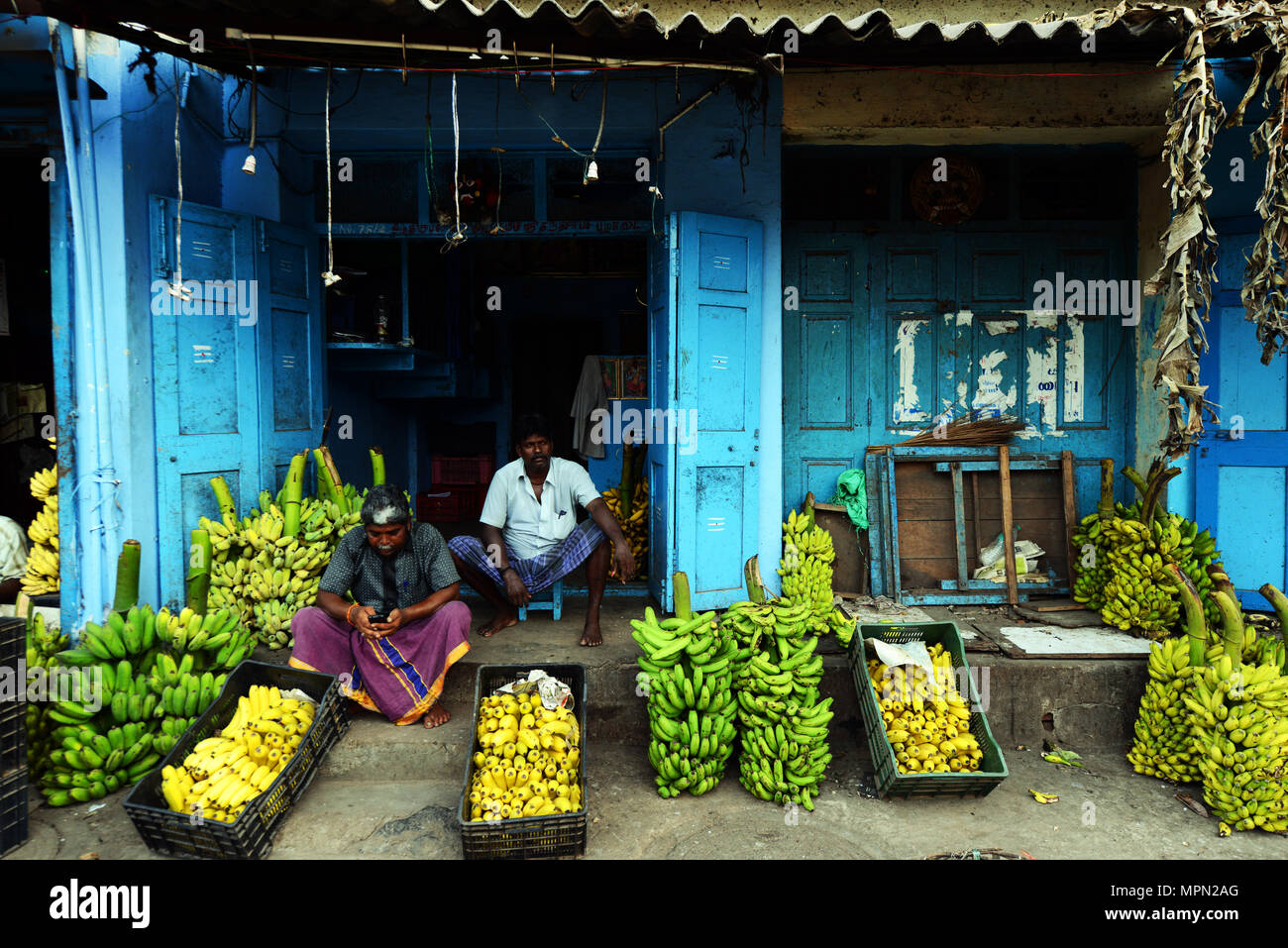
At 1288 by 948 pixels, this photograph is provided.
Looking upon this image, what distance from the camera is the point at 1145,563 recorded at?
5145mm

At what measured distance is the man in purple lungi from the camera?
4.25 metres

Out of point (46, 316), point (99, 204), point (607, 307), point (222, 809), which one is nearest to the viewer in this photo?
point (222, 809)

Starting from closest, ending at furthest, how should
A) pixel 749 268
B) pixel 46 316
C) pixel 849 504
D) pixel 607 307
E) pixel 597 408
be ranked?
pixel 749 268
pixel 849 504
pixel 46 316
pixel 597 408
pixel 607 307

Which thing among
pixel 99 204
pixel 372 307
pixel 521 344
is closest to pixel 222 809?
pixel 99 204

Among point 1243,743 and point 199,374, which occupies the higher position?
point 199,374

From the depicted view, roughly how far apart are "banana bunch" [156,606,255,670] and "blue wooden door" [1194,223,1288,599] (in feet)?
20.5

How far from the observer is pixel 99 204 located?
184 inches

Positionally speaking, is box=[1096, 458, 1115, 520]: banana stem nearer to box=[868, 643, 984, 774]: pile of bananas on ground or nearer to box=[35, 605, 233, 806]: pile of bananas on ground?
box=[868, 643, 984, 774]: pile of bananas on ground

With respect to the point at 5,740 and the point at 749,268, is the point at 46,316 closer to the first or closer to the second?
the point at 5,740

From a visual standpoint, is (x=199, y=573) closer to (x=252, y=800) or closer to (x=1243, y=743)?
(x=252, y=800)

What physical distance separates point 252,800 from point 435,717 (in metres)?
1.13

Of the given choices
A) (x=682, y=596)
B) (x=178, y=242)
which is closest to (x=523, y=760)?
(x=682, y=596)

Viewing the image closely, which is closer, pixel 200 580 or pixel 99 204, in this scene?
pixel 200 580

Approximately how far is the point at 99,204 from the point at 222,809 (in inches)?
142
